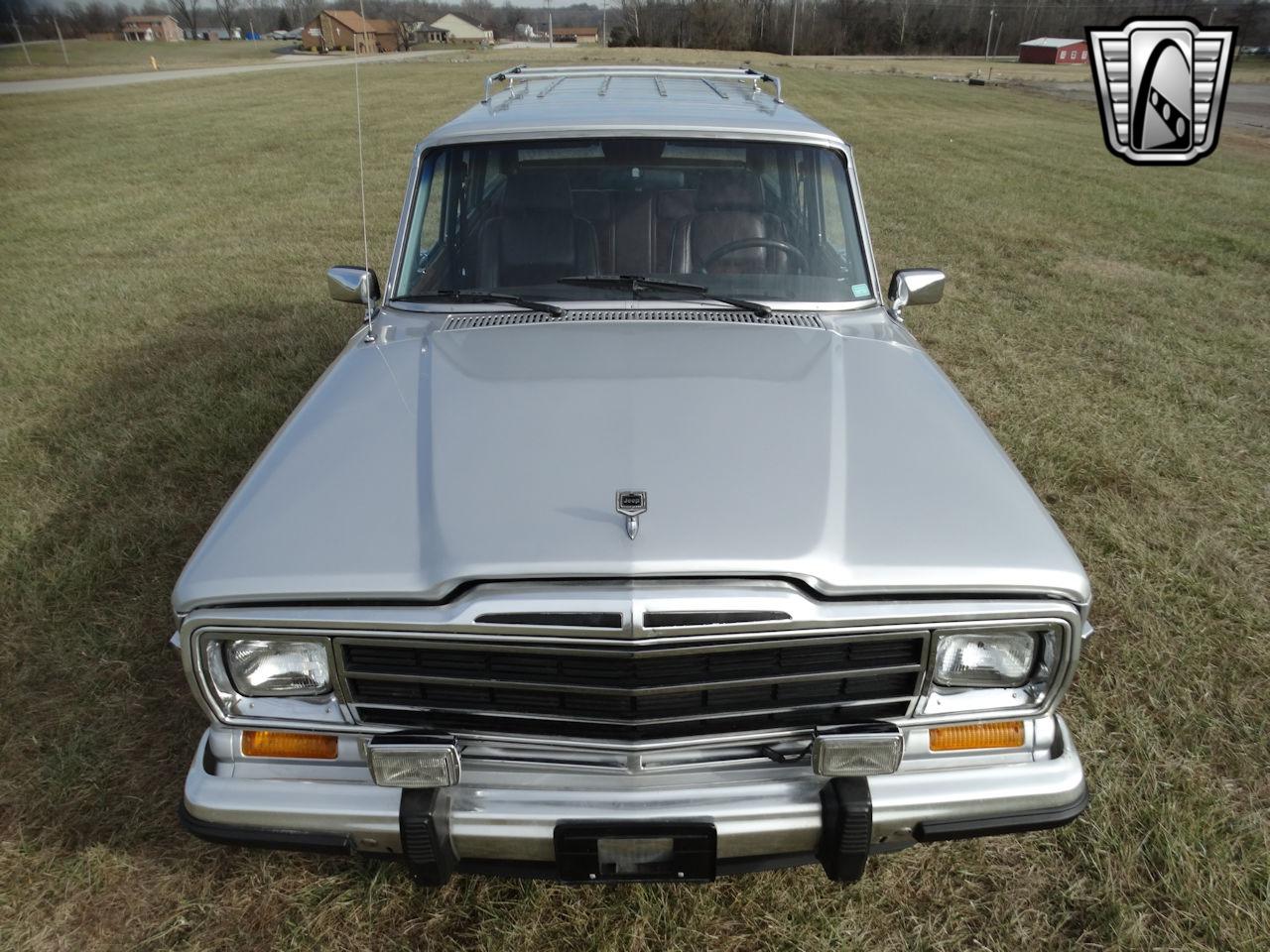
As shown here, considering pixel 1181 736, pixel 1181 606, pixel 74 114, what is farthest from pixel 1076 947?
pixel 74 114

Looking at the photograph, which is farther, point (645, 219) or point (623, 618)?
point (645, 219)

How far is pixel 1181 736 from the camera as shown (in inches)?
107

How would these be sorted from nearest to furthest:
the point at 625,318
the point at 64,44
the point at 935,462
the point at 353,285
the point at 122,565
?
the point at 935,462 < the point at 625,318 < the point at 353,285 < the point at 122,565 < the point at 64,44

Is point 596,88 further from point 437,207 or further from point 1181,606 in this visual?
point 1181,606

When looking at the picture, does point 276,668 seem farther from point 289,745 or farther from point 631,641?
point 631,641

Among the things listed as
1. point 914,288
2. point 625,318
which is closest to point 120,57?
point 625,318

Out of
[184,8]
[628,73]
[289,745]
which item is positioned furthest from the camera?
[184,8]

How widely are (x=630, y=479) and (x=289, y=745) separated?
941 millimetres

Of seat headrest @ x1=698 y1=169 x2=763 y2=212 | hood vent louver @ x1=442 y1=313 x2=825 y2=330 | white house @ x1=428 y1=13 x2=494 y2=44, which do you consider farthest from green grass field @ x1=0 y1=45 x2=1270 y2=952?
white house @ x1=428 y1=13 x2=494 y2=44

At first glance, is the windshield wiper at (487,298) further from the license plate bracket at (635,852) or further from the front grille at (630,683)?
the license plate bracket at (635,852)

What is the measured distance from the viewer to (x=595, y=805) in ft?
5.62

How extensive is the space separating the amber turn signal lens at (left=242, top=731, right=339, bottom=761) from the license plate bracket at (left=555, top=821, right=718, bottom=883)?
Answer: 540 mm

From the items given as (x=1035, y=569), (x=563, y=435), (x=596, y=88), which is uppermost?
(x=596, y=88)

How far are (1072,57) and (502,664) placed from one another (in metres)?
72.8
